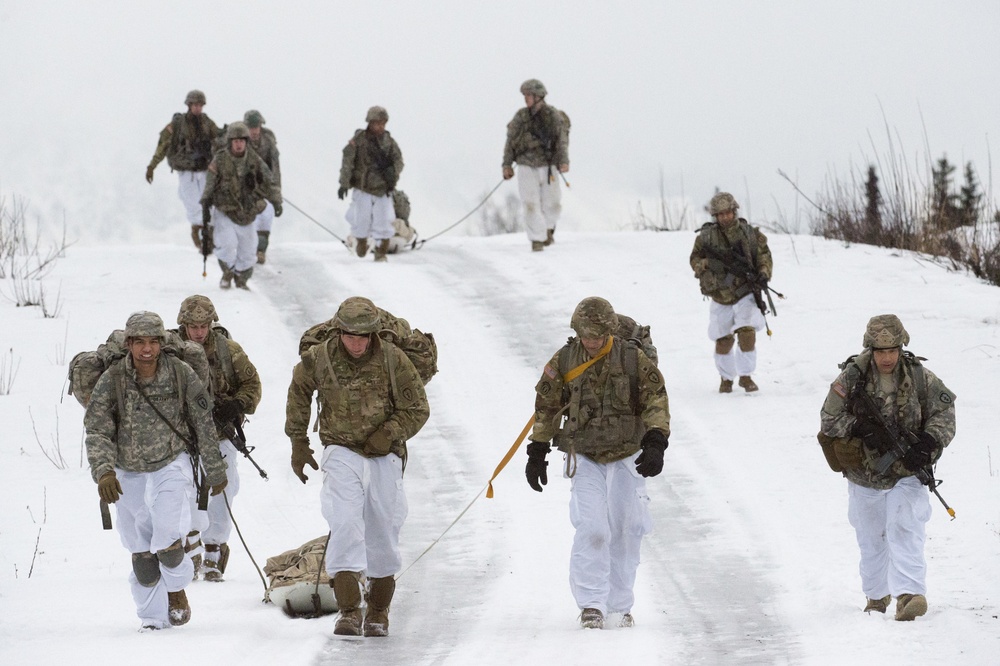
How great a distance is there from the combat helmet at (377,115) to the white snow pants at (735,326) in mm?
6205

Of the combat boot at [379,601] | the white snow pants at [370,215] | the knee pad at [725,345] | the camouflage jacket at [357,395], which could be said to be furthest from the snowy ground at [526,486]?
the camouflage jacket at [357,395]

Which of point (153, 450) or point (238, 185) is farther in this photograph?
point (238, 185)

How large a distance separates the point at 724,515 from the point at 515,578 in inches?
80.1

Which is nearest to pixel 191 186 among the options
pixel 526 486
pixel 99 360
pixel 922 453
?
pixel 526 486

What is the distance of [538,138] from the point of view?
Answer: 19.7 m

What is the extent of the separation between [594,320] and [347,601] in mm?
2077

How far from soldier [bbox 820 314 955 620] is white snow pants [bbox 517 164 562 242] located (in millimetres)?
11782

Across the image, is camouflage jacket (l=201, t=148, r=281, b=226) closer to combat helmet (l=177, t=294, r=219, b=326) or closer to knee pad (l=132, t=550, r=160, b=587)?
combat helmet (l=177, t=294, r=219, b=326)

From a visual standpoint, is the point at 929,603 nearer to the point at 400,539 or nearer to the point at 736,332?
the point at 400,539

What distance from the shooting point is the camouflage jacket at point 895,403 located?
27.7ft

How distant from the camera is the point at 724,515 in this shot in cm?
1105

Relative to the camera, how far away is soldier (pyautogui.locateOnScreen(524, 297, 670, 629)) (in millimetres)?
8422

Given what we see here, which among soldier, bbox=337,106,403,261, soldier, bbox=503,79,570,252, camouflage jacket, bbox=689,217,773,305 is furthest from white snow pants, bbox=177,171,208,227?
camouflage jacket, bbox=689,217,773,305

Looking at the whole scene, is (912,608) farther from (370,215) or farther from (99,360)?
(370,215)
